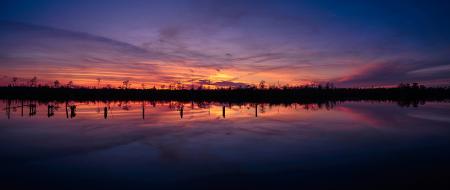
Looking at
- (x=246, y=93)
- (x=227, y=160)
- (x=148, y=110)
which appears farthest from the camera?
(x=246, y=93)

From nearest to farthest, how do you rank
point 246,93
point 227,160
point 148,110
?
point 227,160 → point 148,110 → point 246,93

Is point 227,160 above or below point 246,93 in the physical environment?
below

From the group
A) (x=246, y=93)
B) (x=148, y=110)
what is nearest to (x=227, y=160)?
(x=148, y=110)

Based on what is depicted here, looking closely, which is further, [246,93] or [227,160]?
[246,93]

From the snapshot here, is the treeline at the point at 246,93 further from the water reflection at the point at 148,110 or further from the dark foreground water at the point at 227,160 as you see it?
the dark foreground water at the point at 227,160

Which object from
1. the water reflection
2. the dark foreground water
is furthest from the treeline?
the dark foreground water

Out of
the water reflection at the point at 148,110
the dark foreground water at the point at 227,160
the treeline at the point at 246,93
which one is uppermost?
the treeline at the point at 246,93

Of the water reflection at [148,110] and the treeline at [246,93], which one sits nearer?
the water reflection at [148,110]

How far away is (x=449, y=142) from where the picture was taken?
14898 millimetres

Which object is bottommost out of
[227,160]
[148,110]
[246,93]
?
[227,160]

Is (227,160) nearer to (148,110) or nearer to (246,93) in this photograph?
(148,110)

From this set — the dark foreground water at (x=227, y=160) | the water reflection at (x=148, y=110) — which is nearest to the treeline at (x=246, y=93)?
the water reflection at (x=148, y=110)

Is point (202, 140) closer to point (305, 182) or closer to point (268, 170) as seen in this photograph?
point (268, 170)

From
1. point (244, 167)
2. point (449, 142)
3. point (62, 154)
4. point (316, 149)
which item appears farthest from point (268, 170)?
point (449, 142)
